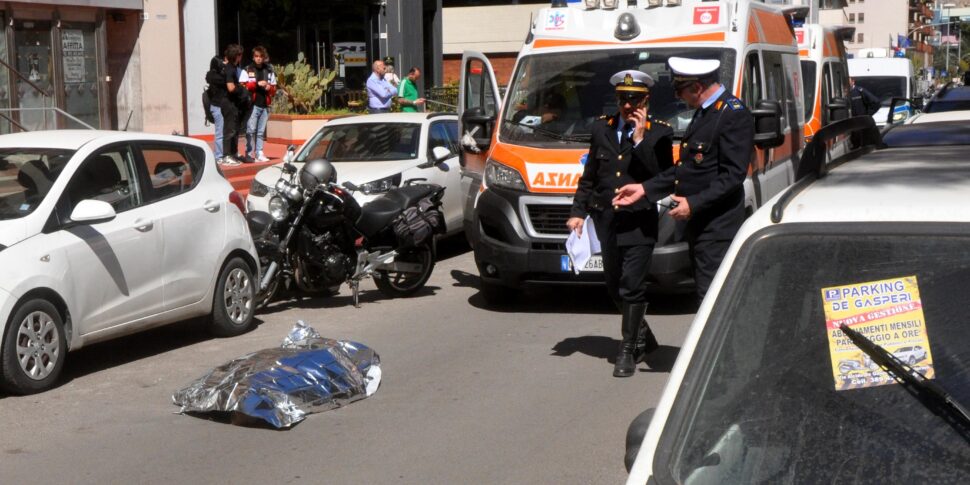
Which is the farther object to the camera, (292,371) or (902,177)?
(292,371)

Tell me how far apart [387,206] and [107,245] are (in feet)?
11.0

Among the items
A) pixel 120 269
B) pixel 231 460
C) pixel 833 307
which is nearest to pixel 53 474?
pixel 231 460

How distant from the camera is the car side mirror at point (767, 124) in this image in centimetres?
940

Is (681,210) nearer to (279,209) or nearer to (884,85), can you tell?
(279,209)

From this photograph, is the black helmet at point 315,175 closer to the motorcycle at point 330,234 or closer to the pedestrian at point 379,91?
the motorcycle at point 330,234

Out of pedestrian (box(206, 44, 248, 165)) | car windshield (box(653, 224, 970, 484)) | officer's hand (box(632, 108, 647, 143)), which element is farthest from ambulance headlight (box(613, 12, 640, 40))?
pedestrian (box(206, 44, 248, 165))

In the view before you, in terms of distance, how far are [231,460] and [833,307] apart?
4.00m

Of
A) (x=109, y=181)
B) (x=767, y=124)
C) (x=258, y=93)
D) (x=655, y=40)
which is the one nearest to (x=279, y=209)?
(x=109, y=181)

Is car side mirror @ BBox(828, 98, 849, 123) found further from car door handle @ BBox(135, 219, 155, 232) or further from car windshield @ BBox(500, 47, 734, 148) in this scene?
car door handle @ BBox(135, 219, 155, 232)

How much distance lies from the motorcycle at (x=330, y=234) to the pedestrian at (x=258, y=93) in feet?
27.7

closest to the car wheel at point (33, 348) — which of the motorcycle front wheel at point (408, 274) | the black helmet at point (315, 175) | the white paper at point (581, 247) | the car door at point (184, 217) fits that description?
A: the car door at point (184, 217)

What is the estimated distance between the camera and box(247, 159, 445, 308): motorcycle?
10602 mm

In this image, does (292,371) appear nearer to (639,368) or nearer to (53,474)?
(53,474)

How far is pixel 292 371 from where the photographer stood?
24.3 ft
